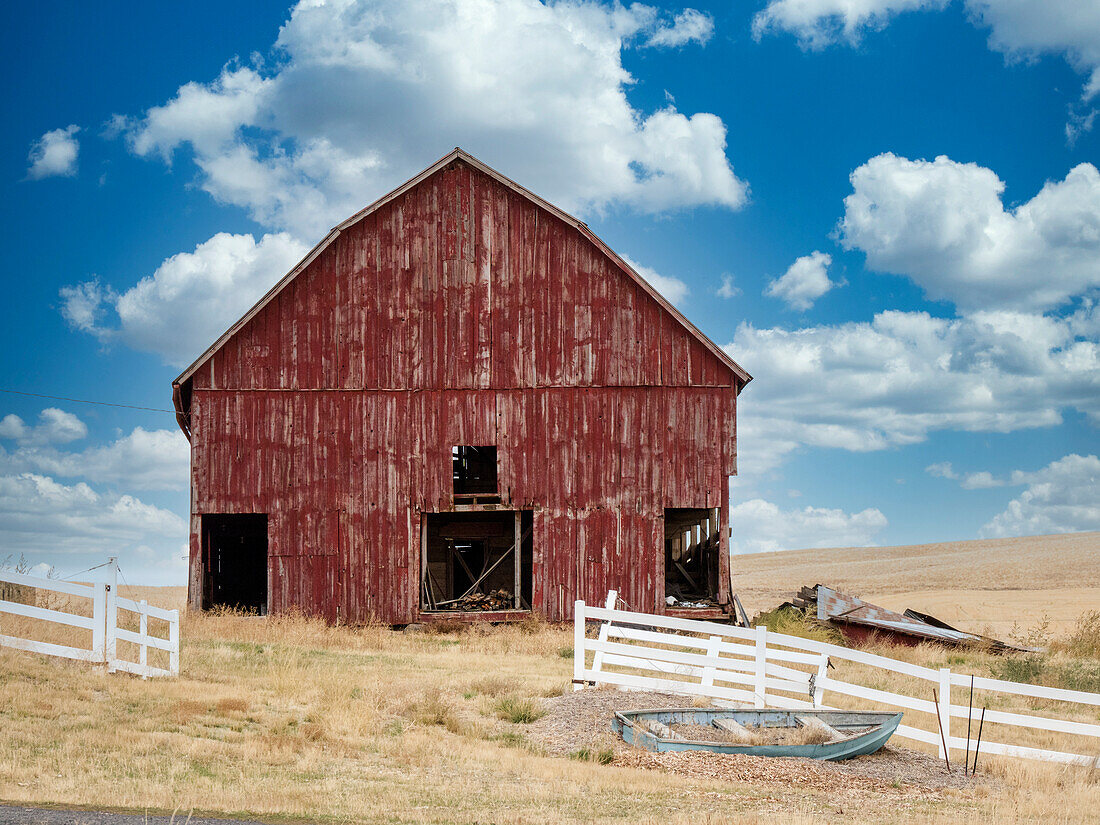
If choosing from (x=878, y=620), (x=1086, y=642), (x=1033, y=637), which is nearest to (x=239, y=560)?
(x=878, y=620)

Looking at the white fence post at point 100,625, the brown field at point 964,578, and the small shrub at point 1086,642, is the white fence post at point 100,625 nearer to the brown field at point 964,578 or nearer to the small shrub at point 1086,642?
the small shrub at point 1086,642

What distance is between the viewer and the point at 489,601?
970 inches

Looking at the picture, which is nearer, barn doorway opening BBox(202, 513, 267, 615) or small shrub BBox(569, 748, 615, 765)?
small shrub BBox(569, 748, 615, 765)

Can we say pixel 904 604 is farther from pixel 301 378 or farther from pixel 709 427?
pixel 301 378

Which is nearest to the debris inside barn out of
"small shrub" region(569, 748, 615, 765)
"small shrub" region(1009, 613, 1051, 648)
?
"small shrub" region(1009, 613, 1051, 648)

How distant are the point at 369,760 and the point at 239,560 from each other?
23082 millimetres

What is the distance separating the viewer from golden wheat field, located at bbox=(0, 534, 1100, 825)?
8.97 m

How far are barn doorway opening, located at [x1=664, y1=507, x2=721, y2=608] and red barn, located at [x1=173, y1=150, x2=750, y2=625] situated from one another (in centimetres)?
108

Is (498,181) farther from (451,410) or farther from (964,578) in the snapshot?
(964,578)

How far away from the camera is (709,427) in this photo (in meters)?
24.1

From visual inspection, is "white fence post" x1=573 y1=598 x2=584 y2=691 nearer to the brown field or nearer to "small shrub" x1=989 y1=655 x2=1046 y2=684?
"small shrub" x1=989 y1=655 x2=1046 y2=684

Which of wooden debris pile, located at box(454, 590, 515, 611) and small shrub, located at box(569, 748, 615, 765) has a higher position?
wooden debris pile, located at box(454, 590, 515, 611)

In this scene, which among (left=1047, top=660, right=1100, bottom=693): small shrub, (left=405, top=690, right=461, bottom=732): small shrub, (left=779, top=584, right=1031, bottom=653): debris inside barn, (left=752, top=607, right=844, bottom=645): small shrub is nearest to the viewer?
(left=405, top=690, right=461, bottom=732): small shrub

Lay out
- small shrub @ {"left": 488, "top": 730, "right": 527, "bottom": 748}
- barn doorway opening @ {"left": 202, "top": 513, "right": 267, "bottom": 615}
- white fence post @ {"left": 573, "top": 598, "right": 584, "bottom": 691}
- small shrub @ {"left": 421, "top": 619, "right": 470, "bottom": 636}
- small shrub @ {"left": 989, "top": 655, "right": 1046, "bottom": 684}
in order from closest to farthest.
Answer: small shrub @ {"left": 488, "top": 730, "right": 527, "bottom": 748}
white fence post @ {"left": 573, "top": 598, "right": 584, "bottom": 691}
small shrub @ {"left": 989, "top": 655, "right": 1046, "bottom": 684}
small shrub @ {"left": 421, "top": 619, "right": 470, "bottom": 636}
barn doorway opening @ {"left": 202, "top": 513, "right": 267, "bottom": 615}
